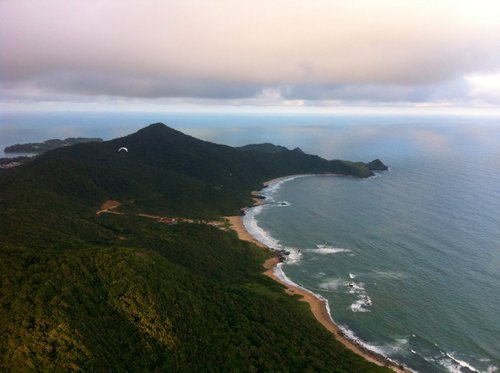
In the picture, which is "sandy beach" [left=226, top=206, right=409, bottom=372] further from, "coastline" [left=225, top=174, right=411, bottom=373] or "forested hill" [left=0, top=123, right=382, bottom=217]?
"forested hill" [left=0, top=123, right=382, bottom=217]

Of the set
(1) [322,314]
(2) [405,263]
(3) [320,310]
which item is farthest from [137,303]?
(2) [405,263]

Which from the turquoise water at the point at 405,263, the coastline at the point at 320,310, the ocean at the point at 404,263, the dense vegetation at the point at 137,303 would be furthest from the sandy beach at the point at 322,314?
the dense vegetation at the point at 137,303

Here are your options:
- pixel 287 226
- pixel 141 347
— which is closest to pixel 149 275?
pixel 141 347

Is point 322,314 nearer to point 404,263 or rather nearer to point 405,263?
point 404,263

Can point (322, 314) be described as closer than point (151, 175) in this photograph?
Yes

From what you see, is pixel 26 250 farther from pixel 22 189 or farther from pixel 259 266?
pixel 22 189

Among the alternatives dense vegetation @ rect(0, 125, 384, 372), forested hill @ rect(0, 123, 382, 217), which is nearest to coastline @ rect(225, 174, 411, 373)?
dense vegetation @ rect(0, 125, 384, 372)
